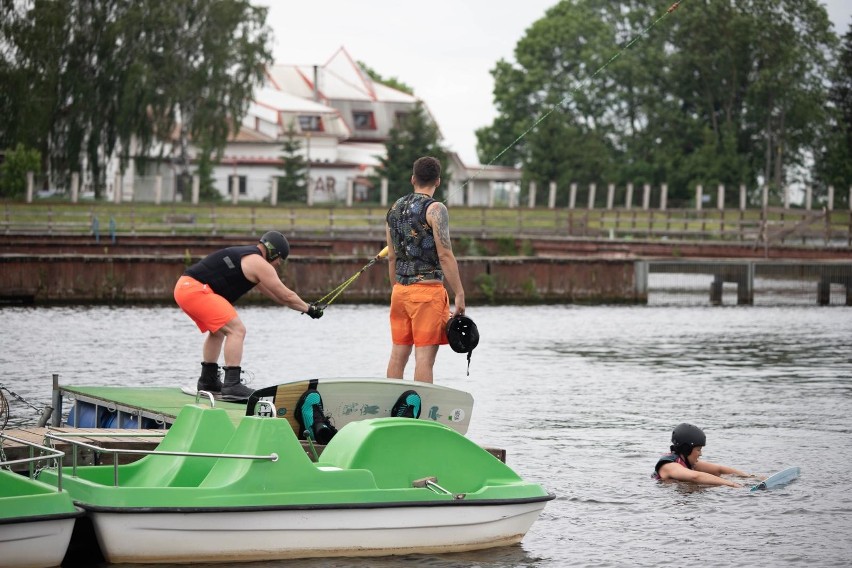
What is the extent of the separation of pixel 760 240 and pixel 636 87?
39926mm

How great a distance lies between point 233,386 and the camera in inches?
512

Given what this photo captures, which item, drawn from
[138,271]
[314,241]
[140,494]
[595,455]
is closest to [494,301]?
[138,271]

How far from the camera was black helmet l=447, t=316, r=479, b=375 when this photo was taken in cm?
1220

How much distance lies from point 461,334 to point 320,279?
1080 inches

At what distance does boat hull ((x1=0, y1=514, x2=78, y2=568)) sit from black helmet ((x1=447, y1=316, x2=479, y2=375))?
4185 millimetres

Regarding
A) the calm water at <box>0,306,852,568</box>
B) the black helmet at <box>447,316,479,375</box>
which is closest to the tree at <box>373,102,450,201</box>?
the calm water at <box>0,306,852,568</box>

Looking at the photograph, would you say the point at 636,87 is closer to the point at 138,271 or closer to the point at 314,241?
the point at 314,241

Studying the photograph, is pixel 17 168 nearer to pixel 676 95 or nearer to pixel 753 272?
pixel 753 272

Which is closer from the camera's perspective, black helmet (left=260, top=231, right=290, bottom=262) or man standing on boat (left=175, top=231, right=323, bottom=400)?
man standing on boat (left=175, top=231, right=323, bottom=400)

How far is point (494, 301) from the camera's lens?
40.6m

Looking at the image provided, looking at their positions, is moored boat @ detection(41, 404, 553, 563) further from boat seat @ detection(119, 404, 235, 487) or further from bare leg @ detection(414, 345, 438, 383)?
bare leg @ detection(414, 345, 438, 383)

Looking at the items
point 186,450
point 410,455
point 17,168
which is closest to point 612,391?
point 410,455

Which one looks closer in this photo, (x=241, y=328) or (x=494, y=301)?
(x=241, y=328)

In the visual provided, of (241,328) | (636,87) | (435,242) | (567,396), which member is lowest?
(567,396)
